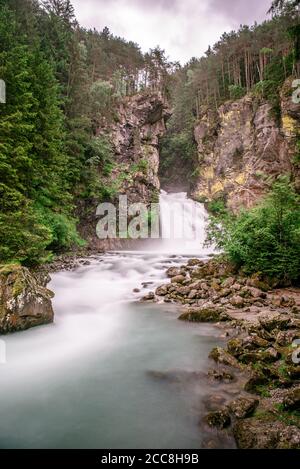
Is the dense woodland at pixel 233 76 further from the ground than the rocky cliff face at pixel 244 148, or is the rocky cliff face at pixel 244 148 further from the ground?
the dense woodland at pixel 233 76

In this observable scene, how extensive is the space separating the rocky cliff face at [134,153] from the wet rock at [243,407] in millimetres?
16953

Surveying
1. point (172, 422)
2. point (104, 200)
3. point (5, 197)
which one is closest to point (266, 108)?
point (104, 200)

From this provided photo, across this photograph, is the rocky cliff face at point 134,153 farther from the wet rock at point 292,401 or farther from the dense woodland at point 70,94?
the wet rock at point 292,401

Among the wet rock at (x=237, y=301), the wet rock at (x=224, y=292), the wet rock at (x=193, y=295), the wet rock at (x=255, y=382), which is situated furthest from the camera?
the wet rock at (x=193, y=295)

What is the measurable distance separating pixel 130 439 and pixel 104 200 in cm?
1857

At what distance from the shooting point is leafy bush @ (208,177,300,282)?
8.90 metres

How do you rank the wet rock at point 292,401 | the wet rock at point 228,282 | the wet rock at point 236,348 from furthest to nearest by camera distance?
the wet rock at point 228,282 < the wet rock at point 236,348 < the wet rock at point 292,401

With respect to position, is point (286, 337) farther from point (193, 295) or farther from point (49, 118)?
point (49, 118)

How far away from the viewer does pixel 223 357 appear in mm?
4727

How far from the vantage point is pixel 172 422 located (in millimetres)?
3414

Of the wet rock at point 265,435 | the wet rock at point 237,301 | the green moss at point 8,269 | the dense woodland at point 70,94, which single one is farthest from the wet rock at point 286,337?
the green moss at point 8,269

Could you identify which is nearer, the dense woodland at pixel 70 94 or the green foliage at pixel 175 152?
the dense woodland at pixel 70 94

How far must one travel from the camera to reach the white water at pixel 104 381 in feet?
10.7

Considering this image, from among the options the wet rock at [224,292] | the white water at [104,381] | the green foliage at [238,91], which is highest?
the green foliage at [238,91]
